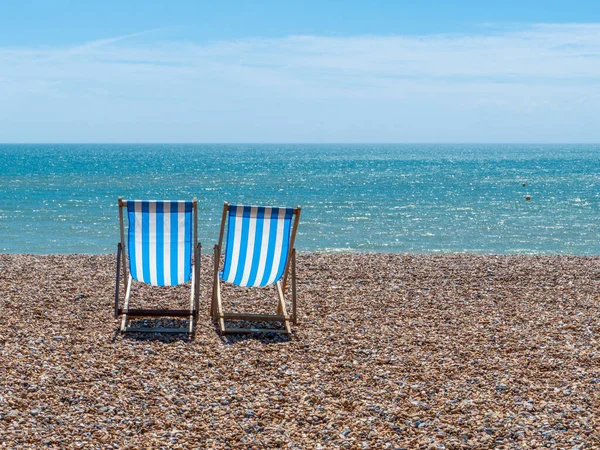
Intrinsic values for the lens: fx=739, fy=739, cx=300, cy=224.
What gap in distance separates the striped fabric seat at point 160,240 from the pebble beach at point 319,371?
1.61ft

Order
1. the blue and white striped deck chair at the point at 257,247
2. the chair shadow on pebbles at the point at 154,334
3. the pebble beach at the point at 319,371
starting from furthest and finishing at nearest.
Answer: the blue and white striped deck chair at the point at 257,247 < the chair shadow on pebbles at the point at 154,334 < the pebble beach at the point at 319,371

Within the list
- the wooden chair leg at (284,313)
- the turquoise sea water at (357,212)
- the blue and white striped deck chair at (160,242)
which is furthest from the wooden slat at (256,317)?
the turquoise sea water at (357,212)

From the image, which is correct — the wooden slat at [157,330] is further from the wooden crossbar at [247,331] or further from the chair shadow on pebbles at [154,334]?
the wooden crossbar at [247,331]

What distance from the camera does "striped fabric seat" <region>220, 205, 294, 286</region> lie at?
6090 mm

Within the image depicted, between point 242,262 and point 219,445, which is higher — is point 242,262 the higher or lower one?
the higher one

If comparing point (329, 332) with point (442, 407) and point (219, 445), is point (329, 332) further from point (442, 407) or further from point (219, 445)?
point (219, 445)

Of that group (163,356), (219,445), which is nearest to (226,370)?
(163,356)

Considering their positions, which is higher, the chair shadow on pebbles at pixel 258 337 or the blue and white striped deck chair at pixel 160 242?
the blue and white striped deck chair at pixel 160 242

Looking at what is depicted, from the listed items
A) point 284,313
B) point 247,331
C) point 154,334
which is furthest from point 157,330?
point 284,313

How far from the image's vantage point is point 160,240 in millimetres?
6059

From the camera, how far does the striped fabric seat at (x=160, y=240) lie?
5988 millimetres

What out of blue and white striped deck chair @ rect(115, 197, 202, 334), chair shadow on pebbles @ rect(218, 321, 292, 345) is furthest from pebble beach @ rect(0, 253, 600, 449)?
blue and white striped deck chair @ rect(115, 197, 202, 334)

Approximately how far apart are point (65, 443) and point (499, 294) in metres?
4.77

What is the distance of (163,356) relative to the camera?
5027mm
